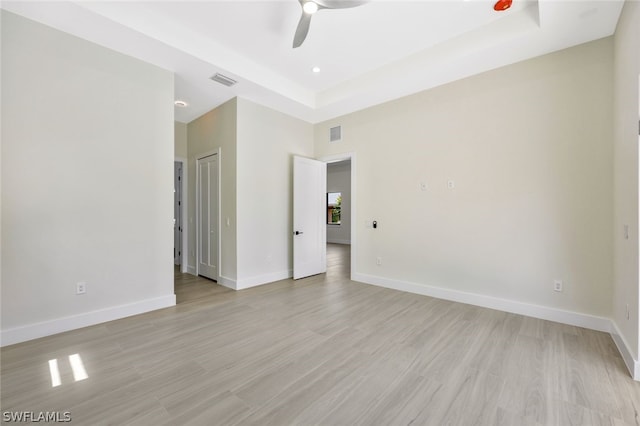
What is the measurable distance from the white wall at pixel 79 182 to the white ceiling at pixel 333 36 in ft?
1.18

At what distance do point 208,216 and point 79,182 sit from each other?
2.31m

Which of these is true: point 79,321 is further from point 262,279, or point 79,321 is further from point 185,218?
point 185,218

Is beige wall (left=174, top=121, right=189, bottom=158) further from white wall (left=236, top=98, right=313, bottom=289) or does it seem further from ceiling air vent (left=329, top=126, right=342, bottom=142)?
ceiling air vent (left=329, top=126, right=342, bottom=142)

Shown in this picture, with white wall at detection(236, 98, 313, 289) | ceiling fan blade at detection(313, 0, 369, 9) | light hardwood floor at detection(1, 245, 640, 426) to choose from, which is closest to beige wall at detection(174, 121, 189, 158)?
white wall at detection(236, 98, 313, 289)

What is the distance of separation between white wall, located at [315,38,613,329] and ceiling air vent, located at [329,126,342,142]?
0.67 metres

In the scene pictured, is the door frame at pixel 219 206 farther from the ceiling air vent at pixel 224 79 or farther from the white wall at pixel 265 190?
the ceiling air vent at pixel 224 79

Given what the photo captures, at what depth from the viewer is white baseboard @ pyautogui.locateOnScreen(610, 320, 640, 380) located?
2023mm

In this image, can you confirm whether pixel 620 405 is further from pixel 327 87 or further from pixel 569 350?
pixel 327 87

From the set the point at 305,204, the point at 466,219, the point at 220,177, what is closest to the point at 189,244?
the point at 220,177

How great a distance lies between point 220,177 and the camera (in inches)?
186

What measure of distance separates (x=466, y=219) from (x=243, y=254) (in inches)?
135

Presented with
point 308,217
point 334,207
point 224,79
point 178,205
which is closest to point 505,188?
point 308,217

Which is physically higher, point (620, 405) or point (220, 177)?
point (220, 177)

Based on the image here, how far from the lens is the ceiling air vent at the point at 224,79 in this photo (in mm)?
3692
